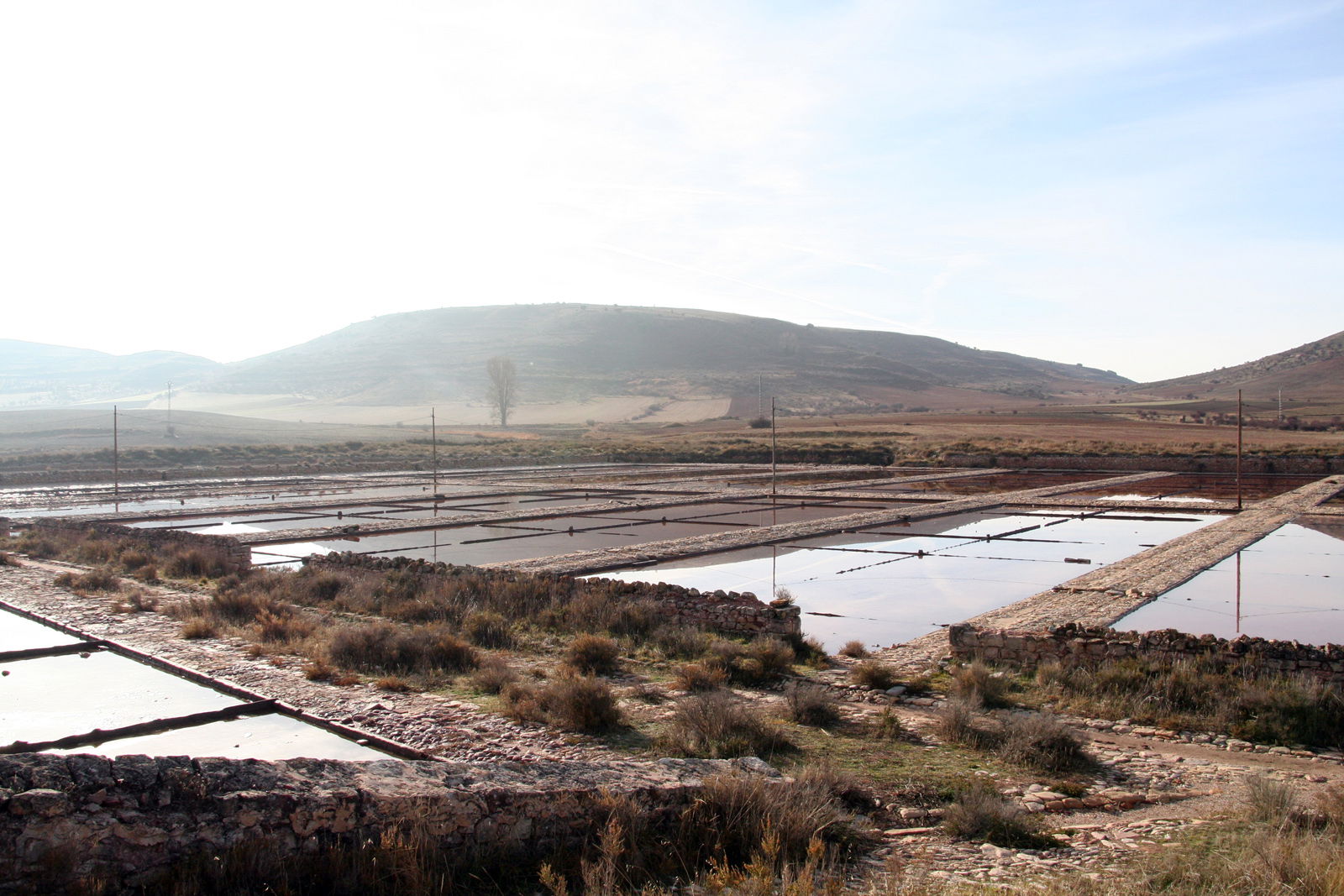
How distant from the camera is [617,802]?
14.8 feet

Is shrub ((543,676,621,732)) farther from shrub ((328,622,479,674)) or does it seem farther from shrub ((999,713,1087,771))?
shrub ((999,713,1087,771))

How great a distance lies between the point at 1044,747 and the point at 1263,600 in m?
8.38

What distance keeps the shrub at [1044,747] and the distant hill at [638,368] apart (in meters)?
115

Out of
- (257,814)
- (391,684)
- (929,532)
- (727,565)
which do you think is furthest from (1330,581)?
(257,814)

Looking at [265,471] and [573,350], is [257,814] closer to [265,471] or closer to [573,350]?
[265,471]

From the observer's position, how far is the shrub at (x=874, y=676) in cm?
845

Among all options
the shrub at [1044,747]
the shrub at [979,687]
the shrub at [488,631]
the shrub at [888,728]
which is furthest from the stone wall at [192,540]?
the shrub at [1044,747]

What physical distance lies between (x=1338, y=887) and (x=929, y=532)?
17.7 m

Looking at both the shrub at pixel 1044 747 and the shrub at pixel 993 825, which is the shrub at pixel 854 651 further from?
the shrub at pixel 993 825

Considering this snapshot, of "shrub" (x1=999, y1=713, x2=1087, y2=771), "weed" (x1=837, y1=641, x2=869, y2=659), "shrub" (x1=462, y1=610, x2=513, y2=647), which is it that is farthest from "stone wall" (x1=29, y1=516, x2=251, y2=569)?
"shrub" (x1=999, y1=713, x2=1087, y2=771)

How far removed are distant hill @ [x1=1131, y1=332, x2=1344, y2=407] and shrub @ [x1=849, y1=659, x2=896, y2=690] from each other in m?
105

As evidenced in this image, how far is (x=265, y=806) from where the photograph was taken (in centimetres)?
394

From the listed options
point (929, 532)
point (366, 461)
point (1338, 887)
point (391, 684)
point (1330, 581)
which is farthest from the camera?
point (366, 461)

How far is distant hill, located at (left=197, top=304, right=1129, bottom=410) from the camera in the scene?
13675 centimetres
